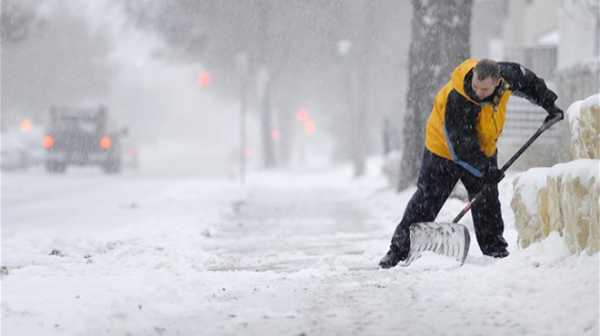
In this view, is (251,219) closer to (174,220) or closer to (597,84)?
(174,220)

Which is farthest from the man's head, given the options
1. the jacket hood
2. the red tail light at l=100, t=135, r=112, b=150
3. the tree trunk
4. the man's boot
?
the red tail light at l=100, t=135, r=112, b=150

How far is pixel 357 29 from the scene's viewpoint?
1045 inches

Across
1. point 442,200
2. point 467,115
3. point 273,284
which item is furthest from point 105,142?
point 467,115

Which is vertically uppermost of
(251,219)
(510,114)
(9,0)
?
(9,0)

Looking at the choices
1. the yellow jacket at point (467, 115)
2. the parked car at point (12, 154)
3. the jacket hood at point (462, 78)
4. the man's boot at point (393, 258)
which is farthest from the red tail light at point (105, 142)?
the jacket hood at point (462, 78)

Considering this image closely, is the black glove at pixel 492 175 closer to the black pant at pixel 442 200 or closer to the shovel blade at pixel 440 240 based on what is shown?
the black pant at pixel 442 200

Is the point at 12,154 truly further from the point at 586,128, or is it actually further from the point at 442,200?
the point at 586,128

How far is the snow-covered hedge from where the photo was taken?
5188 mm

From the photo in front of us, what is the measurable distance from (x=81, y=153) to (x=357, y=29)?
9.73m

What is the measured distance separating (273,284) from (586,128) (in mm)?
2409

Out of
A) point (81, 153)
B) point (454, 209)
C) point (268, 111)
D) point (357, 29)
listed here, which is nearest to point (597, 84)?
point (454, 209)

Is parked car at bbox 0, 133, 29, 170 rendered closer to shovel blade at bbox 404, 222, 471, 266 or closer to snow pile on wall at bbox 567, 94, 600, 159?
shovel blade at bbox 404, 222, 471, 266

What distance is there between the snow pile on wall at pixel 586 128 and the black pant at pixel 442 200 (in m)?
0.65

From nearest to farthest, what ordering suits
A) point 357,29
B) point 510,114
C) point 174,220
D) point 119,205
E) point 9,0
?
point 174,220, point 510,114, point 119,205, point 9,0, point 357,29
